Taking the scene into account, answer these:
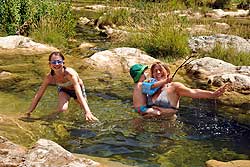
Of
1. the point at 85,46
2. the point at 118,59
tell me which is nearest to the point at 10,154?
the point at 118,59

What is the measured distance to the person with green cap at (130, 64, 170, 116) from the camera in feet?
24.9

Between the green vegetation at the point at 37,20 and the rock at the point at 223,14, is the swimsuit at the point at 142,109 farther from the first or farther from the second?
the rock at the point at 223,14

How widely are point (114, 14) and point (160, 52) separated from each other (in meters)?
7.54

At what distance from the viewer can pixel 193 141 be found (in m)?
6.66

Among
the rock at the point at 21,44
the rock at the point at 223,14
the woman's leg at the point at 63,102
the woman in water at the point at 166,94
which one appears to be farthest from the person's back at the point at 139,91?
the rock at the point at 223,14

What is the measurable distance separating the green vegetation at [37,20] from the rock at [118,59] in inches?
105

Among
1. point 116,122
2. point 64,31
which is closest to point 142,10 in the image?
point 64,31

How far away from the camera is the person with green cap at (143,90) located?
759 centimetres

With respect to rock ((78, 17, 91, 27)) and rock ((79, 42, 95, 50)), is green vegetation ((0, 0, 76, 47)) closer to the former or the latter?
rock ((79, 42, 95, 50))

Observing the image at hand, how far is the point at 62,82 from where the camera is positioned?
7.80 meters

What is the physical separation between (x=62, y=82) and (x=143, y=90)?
1486 millimetres

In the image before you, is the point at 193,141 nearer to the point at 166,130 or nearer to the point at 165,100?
the point at 166,130


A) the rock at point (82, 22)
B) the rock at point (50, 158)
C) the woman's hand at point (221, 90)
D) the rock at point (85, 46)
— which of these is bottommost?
the rock at point (85, 46)

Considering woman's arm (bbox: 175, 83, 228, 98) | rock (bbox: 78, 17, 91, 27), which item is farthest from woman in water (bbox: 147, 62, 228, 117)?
rock (bbox: 78, 17, 91, 27)
